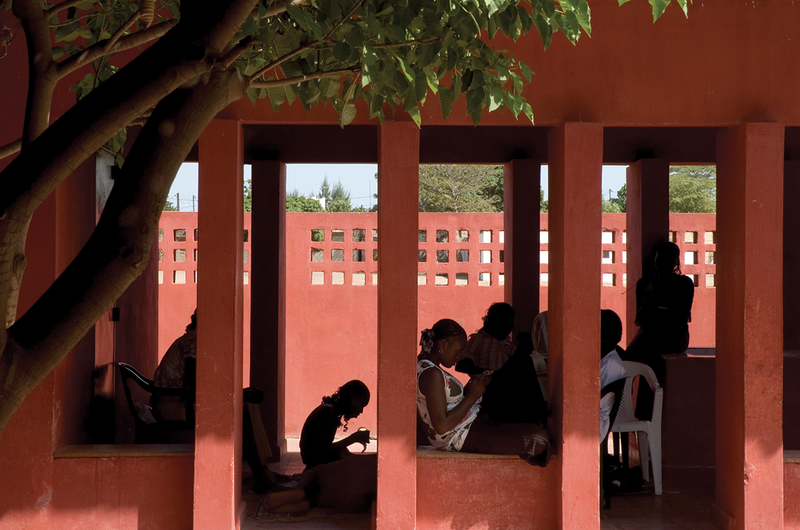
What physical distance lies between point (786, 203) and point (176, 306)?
A: 681 centimetres

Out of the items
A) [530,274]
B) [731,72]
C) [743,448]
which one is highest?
[731,72]

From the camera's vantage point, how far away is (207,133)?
4375mm

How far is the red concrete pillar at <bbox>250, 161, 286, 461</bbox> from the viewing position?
6871mm

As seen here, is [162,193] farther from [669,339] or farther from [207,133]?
[669,339]

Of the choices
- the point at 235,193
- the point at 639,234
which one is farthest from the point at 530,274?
the point at 235,193

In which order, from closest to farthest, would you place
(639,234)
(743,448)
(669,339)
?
1. (743,448)
2. (669,339)
3. (639,234)

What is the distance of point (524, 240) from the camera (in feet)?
23.0

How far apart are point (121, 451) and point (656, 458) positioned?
3.45 meters

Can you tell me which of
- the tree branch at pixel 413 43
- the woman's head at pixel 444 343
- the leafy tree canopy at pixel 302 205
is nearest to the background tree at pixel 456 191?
the leafy tree canopy at pixel 302 205

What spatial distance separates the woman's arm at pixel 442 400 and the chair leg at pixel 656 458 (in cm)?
161

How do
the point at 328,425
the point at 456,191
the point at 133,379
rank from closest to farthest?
1. the point at 133,379
2. the point at 328,425
3. the point at 456,191

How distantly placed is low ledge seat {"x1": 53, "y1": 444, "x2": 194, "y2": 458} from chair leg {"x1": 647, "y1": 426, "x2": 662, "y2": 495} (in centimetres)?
302

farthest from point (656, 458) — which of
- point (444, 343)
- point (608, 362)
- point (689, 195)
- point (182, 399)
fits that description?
point (689, 195)

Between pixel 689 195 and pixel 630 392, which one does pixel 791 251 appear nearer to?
pixel 630 392
